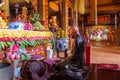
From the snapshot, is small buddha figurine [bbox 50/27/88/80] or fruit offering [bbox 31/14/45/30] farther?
fruit offering [bbox 31/14/45/30]

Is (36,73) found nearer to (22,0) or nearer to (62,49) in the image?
(62,49)

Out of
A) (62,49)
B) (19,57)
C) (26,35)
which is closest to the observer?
(19,57)

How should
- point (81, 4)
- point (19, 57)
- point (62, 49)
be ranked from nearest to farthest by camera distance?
point (19, 57)
point (62, 49)
point (81, 4)

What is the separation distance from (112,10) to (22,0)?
31.9ft

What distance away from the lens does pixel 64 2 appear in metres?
7.62

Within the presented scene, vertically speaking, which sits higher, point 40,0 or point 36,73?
point 40,0

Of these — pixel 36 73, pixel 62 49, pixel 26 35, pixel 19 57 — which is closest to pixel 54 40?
pixel 62 49

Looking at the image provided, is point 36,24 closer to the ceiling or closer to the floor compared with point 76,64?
closer to the ceiling

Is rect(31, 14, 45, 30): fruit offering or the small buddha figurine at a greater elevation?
rect(31, 14, 45, 30): fruit offering

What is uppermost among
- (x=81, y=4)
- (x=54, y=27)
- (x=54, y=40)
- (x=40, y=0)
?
(x=81, y=4)

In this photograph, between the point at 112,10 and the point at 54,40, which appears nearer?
the point at 54,40

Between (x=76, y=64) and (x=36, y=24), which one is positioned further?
(x=36, y=24)

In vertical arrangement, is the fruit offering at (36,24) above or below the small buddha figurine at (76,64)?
above

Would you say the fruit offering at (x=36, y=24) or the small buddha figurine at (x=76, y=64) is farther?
the fruit offering at (x=36, y=24)
